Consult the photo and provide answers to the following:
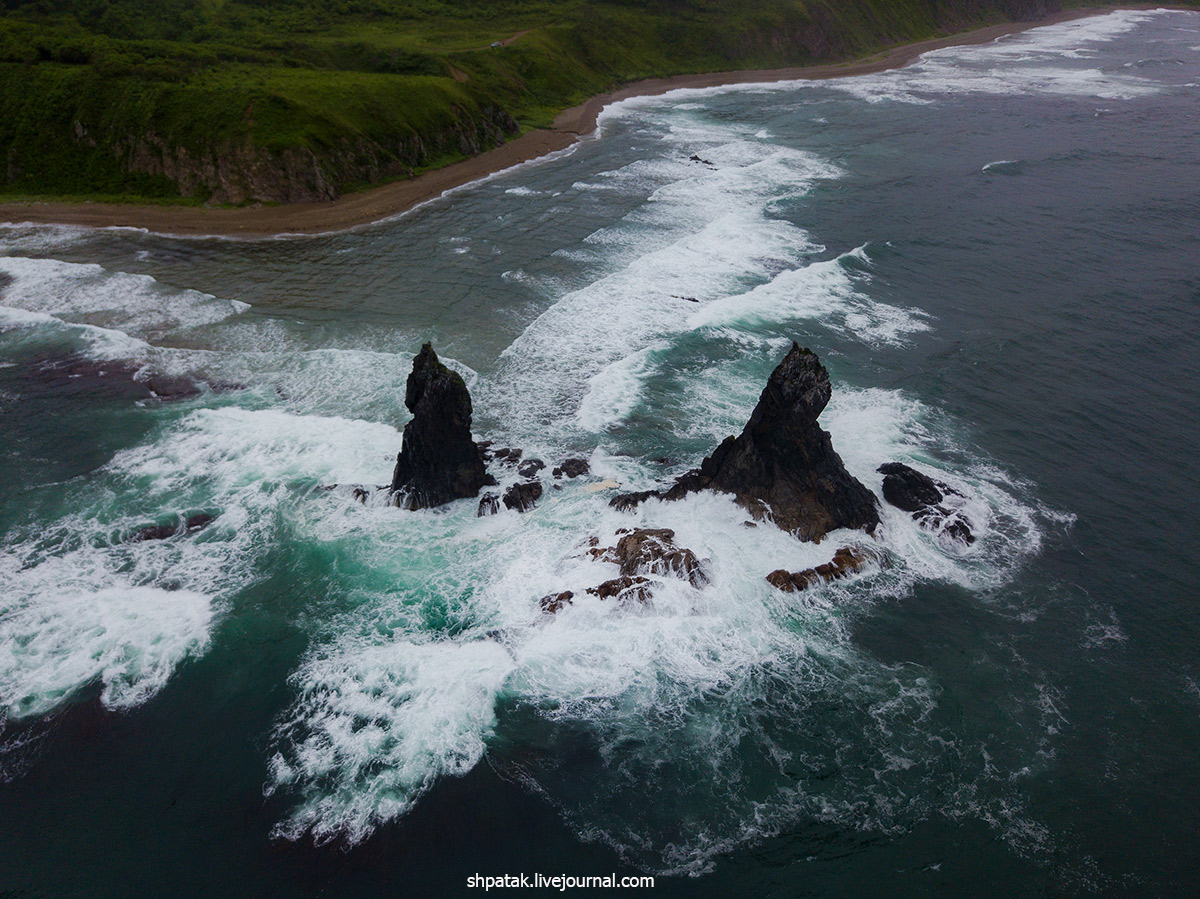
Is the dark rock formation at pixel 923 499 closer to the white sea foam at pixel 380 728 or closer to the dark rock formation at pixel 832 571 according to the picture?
the dark rock formation at pixel 832 571

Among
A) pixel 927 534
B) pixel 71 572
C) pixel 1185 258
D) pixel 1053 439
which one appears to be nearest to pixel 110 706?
pixel 71 572

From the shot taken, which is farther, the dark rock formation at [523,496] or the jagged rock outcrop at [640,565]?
the dark rock formation at [523,496]

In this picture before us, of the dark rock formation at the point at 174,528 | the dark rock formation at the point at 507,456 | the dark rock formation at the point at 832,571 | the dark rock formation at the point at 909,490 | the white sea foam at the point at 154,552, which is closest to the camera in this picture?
the white sea foam at the point at 154,552

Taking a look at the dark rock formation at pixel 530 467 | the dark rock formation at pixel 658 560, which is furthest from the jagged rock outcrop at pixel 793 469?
the dark rock formation at pixel 530 467

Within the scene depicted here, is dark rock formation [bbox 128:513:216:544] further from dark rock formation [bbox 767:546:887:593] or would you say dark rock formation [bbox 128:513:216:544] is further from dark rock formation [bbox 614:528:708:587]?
dark rock formation [bbox 767:546:887:593]

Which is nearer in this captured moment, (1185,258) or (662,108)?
(1185,258)

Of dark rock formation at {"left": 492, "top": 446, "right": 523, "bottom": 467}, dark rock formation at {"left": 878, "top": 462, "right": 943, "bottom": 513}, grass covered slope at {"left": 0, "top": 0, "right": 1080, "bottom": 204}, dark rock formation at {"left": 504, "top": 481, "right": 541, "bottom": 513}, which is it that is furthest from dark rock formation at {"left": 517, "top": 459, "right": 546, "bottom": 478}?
grass covered slope at {"left": 0, "top": 0, "right": 1080, "bottom": 204}

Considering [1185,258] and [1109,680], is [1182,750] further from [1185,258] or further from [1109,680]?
[1185,258]
